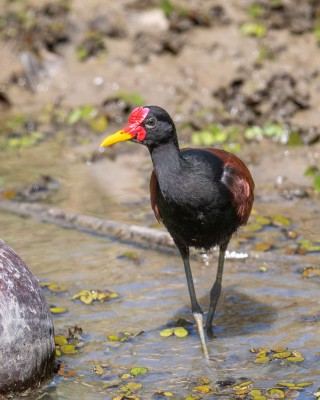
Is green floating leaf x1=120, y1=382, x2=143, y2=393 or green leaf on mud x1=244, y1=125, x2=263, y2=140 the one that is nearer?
green floating leaf x1=120, y1=382, x2=143, y2=393

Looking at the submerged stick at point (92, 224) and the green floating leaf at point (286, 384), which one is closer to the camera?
the green floating leaf at point (286, 384)

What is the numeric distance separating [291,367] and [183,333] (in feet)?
3.15

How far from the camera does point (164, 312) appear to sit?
6375 mm

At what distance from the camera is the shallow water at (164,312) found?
5.36 m

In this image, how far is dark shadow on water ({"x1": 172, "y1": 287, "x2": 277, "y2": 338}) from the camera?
609 cm

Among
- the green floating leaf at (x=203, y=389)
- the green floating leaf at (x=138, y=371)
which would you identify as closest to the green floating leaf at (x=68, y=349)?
the green floating leaf at (x=138, y=371)

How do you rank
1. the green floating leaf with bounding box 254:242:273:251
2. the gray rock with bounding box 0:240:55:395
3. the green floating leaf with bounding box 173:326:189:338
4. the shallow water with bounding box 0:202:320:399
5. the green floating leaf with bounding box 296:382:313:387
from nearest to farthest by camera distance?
the gray rock with bounding box 0:240:55:395, the green floating leaf with bounding box 296:382:313:387, the shallow water with bounding box 0:202:320:399, the green floating leaf with bounding box 173:326:189:338, the green floating leaf with bounding box 254:242:273:251

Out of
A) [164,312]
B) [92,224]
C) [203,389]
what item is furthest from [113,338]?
[92,224]

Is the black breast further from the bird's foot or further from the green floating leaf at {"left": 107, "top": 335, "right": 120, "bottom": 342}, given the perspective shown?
the green floating leaf at {"left": 107, "top": 335, "right": 120, "bottom": 342}

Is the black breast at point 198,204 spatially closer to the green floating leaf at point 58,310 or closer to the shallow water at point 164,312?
the shallow water at point 164,312

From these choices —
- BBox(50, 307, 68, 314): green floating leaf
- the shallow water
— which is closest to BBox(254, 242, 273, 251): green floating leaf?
the shallow water

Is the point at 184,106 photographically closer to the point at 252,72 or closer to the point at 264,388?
the point at 252,72

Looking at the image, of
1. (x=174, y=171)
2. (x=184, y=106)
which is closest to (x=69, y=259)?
(x=174, y=171)

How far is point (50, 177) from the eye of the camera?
9.45 meters
